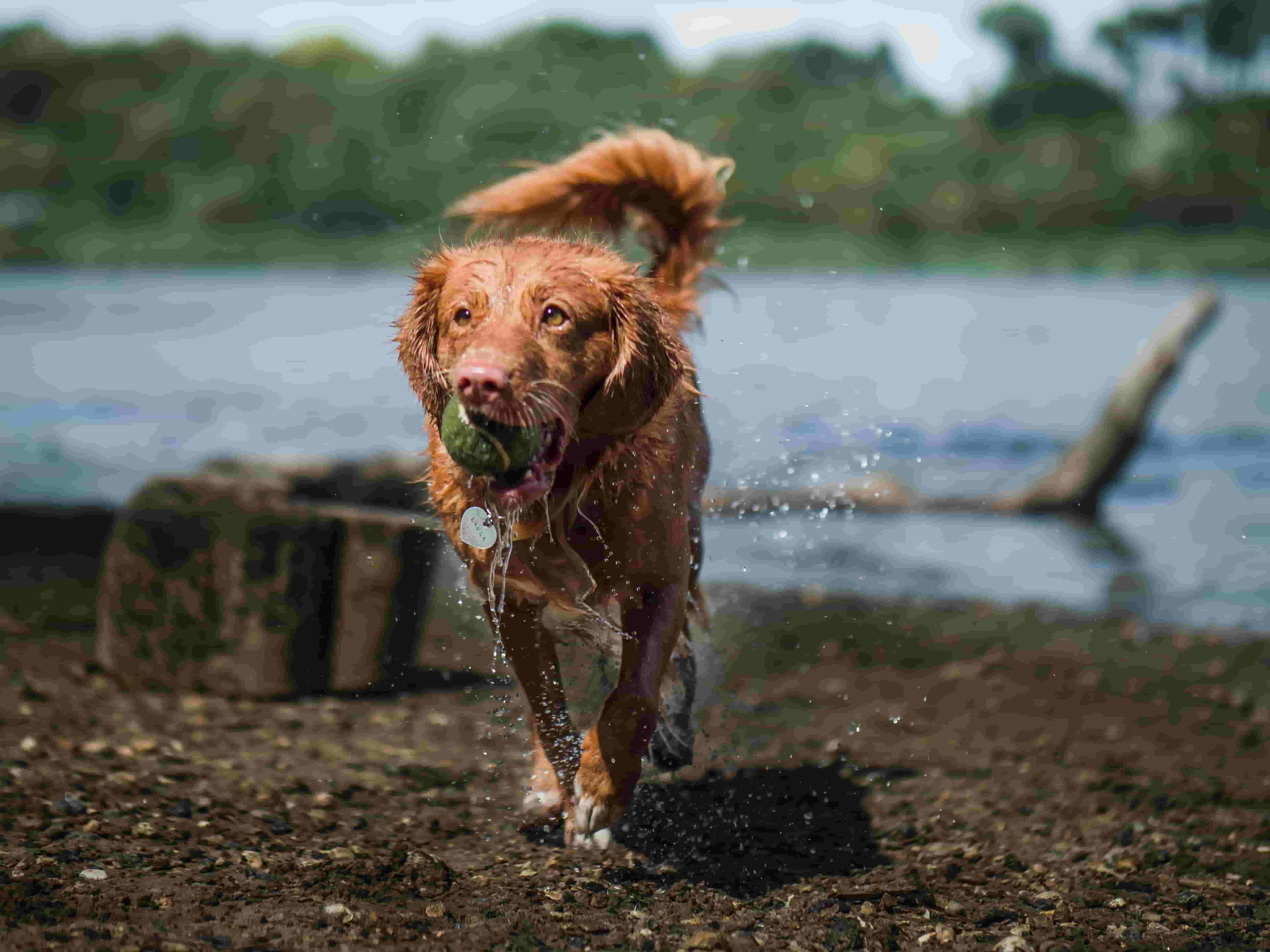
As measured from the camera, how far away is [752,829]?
4.32 metres

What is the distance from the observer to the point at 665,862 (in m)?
3.89

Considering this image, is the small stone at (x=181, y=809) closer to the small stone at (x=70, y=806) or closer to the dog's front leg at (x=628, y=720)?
the small stone at (x=70, y=806)

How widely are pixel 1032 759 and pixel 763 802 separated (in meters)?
1.60

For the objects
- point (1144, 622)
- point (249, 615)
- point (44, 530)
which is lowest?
point (44, 530)

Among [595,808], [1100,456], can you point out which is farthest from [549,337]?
[1100,456]

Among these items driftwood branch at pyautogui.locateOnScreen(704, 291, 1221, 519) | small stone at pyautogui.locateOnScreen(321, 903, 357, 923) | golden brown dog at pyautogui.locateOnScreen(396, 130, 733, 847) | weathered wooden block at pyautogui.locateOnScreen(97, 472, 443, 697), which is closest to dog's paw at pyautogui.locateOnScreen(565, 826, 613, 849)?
golden brown dog at pyautogui.locateOnScreen(396, 130, 733, 847)

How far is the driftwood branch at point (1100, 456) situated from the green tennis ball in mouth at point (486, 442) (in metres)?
6.11

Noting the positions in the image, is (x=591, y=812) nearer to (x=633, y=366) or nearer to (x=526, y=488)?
(x=526, y=488)

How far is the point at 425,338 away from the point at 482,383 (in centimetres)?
60

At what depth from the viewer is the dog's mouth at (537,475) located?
3086 millimetres

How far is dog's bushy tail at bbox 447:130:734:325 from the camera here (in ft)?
15.6

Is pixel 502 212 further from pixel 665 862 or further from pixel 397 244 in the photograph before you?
pixel 665 862

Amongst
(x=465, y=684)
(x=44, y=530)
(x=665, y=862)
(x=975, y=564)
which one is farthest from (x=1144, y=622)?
(x=44, y=530)

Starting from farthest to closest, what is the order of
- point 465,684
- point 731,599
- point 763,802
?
1. point 731,599
2. point 465,684
3. point 763,802
